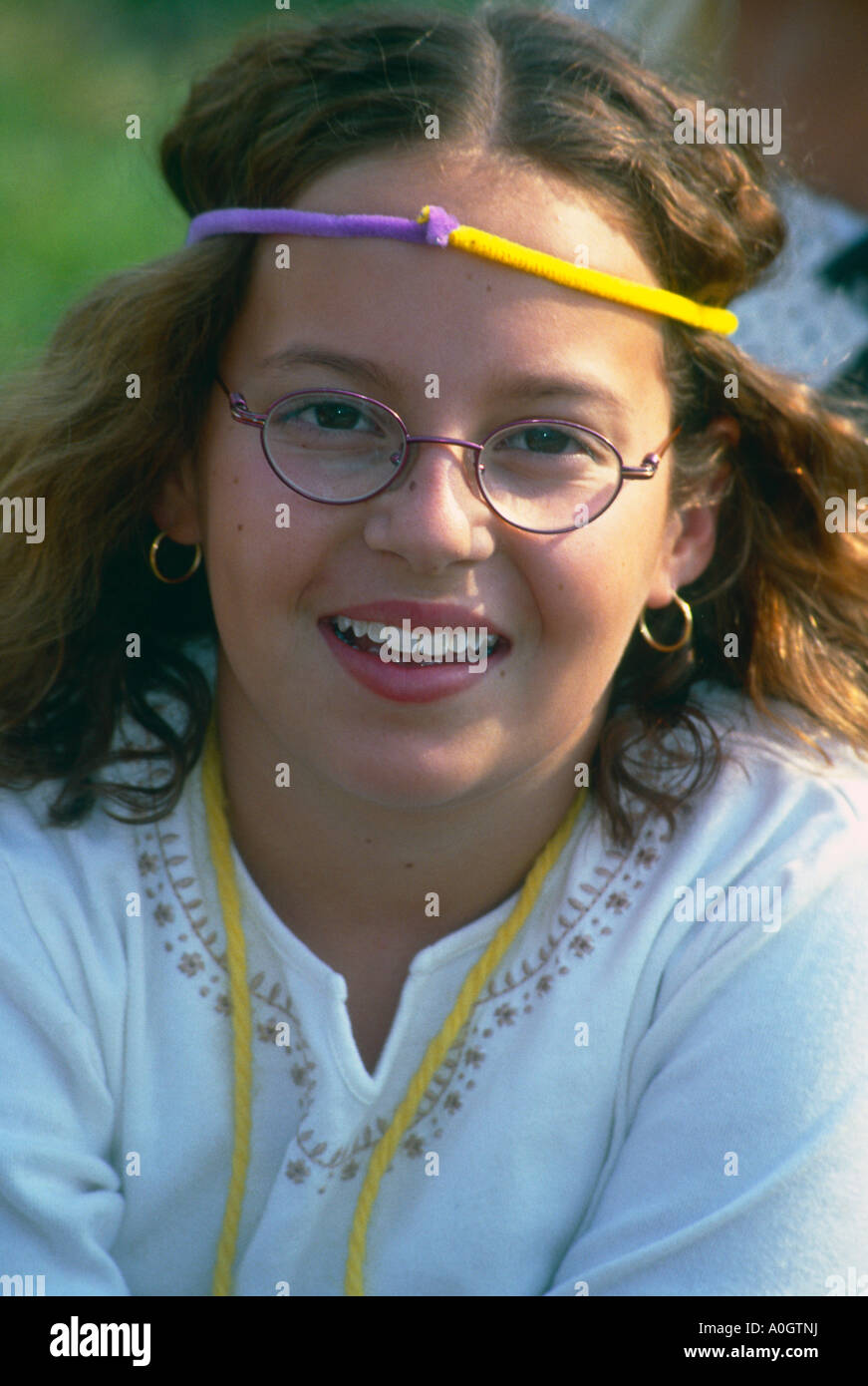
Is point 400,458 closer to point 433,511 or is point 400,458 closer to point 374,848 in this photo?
point 433,511

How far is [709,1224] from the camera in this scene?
68.9 inches

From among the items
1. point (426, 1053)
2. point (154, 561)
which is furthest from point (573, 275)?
point (426, 1053)

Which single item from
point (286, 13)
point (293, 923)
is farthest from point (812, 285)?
point (293, 923)

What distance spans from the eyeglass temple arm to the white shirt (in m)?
0.48

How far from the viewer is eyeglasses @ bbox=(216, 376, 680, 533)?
1809 mm

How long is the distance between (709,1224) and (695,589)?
981mm

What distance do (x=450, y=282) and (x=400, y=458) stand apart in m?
0.22

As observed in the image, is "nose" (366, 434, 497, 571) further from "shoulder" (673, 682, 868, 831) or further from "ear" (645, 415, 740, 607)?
"shoulder" (673, 682, 868, 831)

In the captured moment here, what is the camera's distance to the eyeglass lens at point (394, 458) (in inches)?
71.5

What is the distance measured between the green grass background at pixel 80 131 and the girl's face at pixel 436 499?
90.7 inches

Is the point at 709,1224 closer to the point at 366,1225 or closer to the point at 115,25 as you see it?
the point at 366,1225

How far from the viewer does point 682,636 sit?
91.4 inches

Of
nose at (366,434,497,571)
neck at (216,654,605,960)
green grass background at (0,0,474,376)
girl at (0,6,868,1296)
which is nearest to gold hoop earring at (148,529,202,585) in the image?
girl at (0,6,868,1296)
